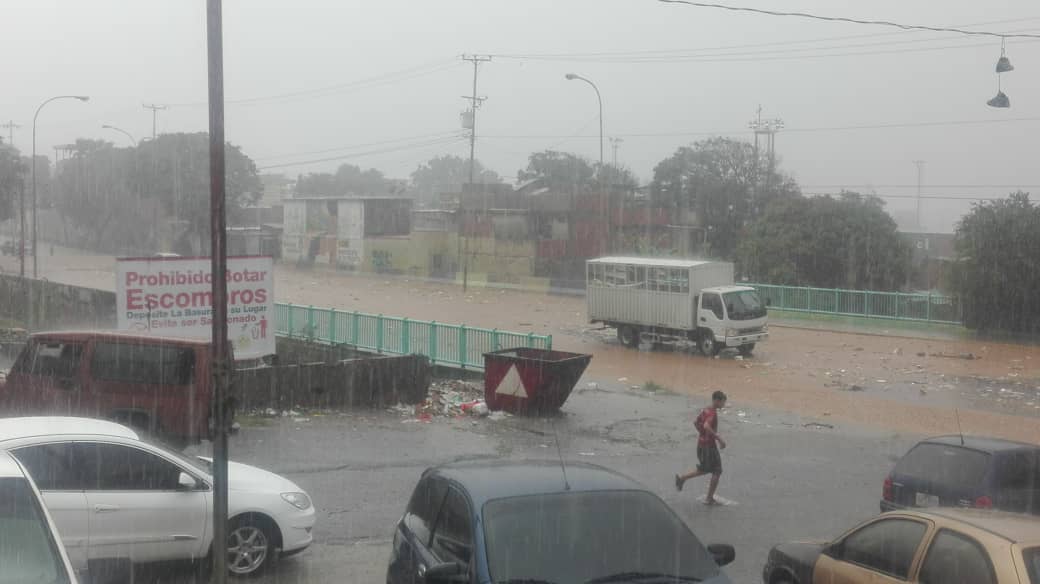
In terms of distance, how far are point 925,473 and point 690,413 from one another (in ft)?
35.9

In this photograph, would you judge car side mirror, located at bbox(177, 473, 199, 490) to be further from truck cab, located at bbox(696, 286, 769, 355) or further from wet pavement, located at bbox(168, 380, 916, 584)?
truck cab, located at bbox(696, 286, 769, 355)

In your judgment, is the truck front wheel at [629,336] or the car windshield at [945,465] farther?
the truck front wheel at [629,336]

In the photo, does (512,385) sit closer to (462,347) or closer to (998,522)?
(462,347)

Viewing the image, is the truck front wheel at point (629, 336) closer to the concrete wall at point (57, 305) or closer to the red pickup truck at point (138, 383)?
the concrete wall at point (57, 305)

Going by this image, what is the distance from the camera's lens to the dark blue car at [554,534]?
5305 mm

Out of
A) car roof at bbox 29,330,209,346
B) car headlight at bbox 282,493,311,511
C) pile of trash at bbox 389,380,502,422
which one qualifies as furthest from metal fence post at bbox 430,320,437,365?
car headlight at bbox 282,493,311,511

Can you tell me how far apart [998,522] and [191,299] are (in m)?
14.9

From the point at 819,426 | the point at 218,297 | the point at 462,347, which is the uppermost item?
the point at 218,297

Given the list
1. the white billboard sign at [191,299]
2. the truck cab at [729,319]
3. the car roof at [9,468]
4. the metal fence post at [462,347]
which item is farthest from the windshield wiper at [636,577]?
the truck cab at [729,319]

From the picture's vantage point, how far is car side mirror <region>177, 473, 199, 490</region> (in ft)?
26.6

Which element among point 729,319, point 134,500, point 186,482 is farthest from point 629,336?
point 134,500

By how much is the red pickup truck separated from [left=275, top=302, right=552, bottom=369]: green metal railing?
9.34 metres

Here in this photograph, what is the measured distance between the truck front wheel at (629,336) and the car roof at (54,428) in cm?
2573

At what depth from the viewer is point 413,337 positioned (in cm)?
2333
